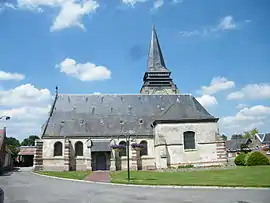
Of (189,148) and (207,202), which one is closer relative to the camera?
(207,202)

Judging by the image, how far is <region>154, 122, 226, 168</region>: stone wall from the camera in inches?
1203

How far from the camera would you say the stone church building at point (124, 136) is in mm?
31000

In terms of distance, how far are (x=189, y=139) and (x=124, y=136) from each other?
25.6 ft

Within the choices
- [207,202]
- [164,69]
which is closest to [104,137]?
[164,69]

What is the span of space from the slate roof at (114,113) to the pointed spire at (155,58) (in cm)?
1047

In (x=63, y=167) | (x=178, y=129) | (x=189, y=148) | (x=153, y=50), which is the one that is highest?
(x=153, y=50)

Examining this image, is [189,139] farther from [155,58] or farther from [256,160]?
[155,58]

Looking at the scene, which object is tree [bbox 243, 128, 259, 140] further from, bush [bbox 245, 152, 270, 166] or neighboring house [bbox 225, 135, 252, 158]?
bush [bbox 245, 152, 270, 166]

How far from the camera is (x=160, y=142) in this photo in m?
30.7

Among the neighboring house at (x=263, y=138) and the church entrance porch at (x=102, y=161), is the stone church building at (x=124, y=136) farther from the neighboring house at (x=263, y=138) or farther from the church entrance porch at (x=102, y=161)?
the neighboring house at (x=263, y=138)

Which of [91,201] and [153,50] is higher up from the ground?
[153,50]

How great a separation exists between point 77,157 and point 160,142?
1002cm

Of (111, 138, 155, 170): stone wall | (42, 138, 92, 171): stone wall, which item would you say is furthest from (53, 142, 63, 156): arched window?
(111, 138, 155, 170): stone wall

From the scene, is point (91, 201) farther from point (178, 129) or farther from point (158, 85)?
point (158, 85)
